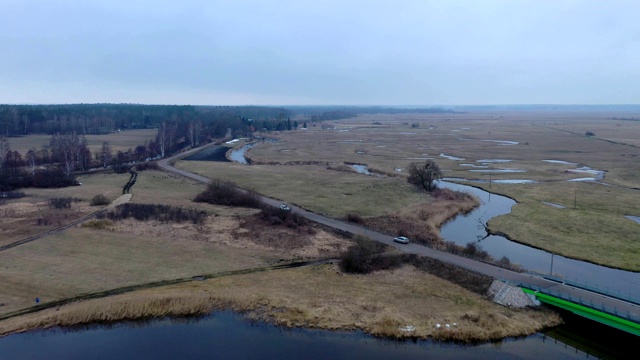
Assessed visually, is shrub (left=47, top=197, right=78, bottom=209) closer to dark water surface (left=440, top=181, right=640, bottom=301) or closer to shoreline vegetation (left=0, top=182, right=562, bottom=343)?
shoreline vegetation (left=0, top=182, right=562, bottom=343)

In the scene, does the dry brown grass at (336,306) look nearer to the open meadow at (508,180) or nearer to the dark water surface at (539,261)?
the dark water surface at (539,261)

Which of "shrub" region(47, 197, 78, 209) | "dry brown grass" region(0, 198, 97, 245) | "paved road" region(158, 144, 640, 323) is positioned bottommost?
"paved road" region(158, 144, 640, 323)

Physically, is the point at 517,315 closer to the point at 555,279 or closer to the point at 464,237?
the point at 555,279

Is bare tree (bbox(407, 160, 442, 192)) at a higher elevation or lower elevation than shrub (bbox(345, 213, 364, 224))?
higher

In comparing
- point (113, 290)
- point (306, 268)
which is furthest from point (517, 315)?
point (113, 290)

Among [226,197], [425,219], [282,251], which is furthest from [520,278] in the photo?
[226,197]

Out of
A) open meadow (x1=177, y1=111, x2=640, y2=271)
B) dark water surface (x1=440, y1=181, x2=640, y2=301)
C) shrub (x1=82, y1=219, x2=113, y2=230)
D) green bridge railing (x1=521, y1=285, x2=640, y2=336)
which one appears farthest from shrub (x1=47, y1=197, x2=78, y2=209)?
green bridge railing (x1=521, y1=285, x2=640, y2=336)
